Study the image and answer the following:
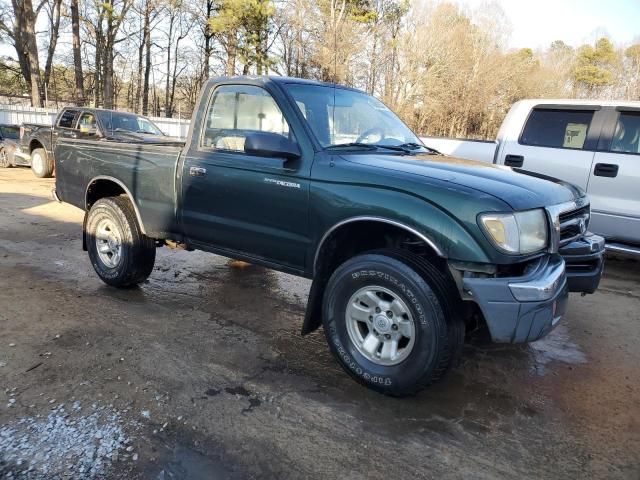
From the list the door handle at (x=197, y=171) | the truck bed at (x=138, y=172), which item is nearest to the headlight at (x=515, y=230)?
the door handle at (x=197, y=171)

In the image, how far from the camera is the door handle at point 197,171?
3.99m

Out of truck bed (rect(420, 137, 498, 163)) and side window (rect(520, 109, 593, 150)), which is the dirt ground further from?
truck bed (rect(420, 137, 498, 163))

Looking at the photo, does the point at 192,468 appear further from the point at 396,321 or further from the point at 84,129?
the point at 84,129

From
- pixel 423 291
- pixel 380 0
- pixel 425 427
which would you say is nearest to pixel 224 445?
pixel 425 427

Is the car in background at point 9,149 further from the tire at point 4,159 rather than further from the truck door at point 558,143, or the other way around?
the truck door at point 558,143

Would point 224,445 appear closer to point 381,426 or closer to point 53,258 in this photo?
point 381,426

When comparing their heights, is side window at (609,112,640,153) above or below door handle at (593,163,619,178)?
above

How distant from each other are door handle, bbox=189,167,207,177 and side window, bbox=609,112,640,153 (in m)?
4.91

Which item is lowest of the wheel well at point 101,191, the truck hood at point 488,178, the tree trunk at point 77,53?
the wheel well at point 101,191

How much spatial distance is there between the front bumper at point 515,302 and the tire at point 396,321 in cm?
21

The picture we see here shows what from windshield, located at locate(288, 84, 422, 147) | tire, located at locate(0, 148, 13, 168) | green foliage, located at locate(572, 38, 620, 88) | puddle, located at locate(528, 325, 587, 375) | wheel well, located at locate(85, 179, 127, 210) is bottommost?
tire, located at locate(0, 148, 13, 168)

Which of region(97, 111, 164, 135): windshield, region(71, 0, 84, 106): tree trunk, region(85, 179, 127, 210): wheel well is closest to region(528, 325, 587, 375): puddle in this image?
region(85, 179, 127, 210): wheel well

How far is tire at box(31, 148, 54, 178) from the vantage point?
1325 centimetres

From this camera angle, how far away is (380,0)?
110 feet
